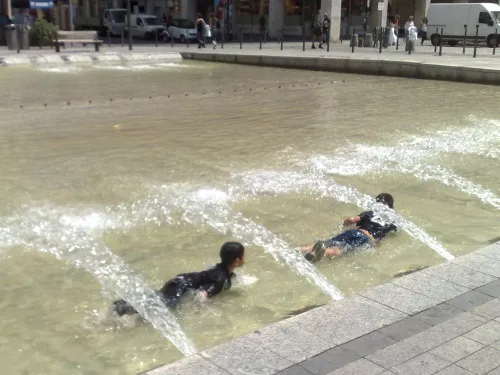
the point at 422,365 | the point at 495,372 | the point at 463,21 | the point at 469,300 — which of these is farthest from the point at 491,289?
the point at 463,21

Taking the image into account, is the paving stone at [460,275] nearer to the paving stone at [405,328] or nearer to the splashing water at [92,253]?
the paving stone at [405,328]

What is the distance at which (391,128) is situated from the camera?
12.8 m

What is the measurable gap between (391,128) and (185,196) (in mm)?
6015

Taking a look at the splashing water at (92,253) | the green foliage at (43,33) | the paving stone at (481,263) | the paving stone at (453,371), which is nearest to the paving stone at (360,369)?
the paving stone at (453,371)

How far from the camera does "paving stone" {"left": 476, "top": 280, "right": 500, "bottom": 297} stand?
4724mm

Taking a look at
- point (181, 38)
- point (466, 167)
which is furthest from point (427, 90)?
point (181, 38)

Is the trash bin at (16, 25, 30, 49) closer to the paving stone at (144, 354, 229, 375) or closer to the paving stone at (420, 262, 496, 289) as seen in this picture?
the paving stone at (420, 262, 496, 289)

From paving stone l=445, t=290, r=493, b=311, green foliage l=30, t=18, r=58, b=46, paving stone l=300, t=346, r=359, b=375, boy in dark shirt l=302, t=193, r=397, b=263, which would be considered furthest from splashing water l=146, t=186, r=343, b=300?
green foliage l=30, t=18, r=58, b=46

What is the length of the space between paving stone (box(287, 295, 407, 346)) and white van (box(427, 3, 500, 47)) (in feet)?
104

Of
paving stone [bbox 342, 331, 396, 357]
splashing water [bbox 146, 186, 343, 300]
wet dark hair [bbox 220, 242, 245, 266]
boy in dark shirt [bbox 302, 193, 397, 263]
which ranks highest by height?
wet dark hair [bbox 220, 242, 245, 266]

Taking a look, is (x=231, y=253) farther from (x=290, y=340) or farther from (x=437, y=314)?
(x=437, y=314)

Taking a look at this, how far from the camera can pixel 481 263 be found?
533 centimetres

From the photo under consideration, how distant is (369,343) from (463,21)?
113 ft

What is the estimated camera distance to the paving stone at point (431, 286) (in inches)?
184
